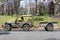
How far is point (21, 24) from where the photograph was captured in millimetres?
21656

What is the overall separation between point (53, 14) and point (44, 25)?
140 inches

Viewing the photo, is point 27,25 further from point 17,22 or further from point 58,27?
point 58,27

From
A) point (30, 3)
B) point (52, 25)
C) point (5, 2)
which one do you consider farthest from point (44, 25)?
point (5, 2)

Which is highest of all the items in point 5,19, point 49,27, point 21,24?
point 5,19

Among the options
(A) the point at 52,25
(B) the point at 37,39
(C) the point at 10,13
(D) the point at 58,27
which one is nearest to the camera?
(B) the point at 37,39

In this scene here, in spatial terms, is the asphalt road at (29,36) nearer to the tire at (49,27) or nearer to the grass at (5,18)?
the tire at (49,27)

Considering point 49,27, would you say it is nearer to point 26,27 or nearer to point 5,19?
point 26,27

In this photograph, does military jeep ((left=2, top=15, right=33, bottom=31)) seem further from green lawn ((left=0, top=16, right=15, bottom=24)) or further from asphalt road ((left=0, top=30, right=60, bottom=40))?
asphalt road ((left=0, top=30, right=60, bottom=40))

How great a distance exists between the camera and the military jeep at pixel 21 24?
70.8ft

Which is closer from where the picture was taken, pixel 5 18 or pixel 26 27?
pixel 26 27

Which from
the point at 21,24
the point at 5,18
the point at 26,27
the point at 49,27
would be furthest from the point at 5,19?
the point at 49,27

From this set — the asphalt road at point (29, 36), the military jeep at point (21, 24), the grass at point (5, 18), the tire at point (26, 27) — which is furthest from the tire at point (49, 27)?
the grass at point (5, 18)

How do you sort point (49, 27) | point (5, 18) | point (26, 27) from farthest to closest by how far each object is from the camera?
point (5, 18) → point (49, 27) → point (26, 27)

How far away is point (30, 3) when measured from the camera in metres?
24.9
